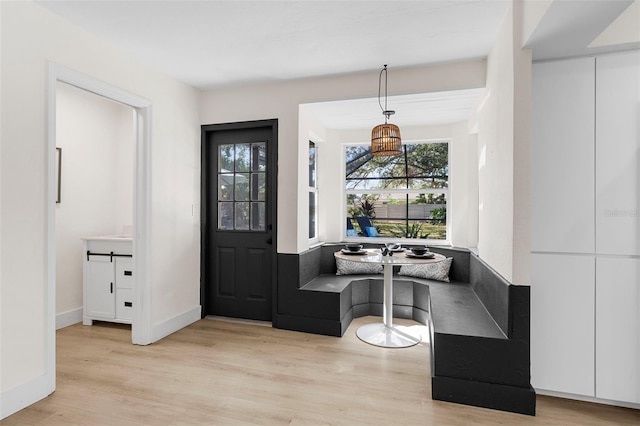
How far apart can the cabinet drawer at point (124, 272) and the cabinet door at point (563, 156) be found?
3656 millimetres

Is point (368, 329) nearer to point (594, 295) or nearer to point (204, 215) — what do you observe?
point (594, 295)

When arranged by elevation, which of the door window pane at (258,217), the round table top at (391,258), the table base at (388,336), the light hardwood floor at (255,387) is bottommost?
the light hardwood floor at (255,387)

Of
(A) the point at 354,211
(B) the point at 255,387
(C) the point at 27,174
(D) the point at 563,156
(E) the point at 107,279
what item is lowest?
(B) the point at 255,387

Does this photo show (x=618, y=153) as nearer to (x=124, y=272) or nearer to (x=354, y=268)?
(x=354, y=268)

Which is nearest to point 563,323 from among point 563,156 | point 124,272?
point 563,156

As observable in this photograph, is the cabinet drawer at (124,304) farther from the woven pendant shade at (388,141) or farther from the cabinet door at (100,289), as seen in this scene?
the woven pendant shade at (388,141)

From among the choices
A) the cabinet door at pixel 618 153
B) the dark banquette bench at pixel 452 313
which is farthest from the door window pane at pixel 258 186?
the cabinet door at pixel 618 153

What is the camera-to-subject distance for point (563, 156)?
2.20m

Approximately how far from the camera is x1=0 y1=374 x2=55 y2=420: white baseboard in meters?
2.02

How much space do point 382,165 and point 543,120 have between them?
249cm

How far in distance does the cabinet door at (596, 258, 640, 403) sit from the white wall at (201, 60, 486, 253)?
1916 millimetres

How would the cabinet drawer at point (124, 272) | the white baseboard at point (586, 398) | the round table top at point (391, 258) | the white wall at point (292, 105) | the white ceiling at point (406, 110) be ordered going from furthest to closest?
1. the cabinet drawer at point (124, 272)
2. the white ceiling at point (406, 110)
3. the white wall at point (292, 105)
4. the round table top at point (391, 258)
5. the white baseboard at point (586, 398)

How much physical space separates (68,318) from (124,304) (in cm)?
70

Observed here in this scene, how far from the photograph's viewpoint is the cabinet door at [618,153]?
2092 mm
